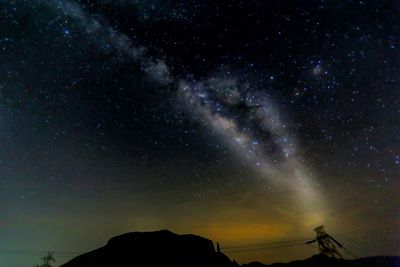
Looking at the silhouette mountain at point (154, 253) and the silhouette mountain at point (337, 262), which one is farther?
the silhouette mountain at point (337, 262)

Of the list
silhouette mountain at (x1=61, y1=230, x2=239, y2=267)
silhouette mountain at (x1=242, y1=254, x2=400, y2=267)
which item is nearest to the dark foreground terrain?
silhouette mountain at (x1=61, y1=230, x2=239, y2=267)

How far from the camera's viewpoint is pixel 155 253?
2972cm

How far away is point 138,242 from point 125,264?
116 inches

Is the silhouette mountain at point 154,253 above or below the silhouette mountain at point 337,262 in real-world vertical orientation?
above

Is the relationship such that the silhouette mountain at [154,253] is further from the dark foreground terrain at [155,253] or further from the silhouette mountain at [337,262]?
the silhouette mountain at [337,262]

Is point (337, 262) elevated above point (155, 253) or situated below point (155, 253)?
below

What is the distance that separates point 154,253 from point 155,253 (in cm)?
8

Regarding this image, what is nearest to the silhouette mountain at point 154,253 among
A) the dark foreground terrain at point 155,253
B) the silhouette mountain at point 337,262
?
the dark foreground terrain at point 155,253

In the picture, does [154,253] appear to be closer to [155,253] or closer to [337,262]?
[155,253]

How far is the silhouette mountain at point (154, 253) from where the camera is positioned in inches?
1118

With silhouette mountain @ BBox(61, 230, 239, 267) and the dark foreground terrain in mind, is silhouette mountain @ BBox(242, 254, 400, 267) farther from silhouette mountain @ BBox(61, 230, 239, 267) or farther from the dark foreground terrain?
the dark foreground terrain

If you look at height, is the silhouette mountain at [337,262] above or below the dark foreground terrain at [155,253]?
below

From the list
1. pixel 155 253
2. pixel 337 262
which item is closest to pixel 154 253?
pixel 155 253

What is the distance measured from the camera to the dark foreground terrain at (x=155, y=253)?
28.4 m
